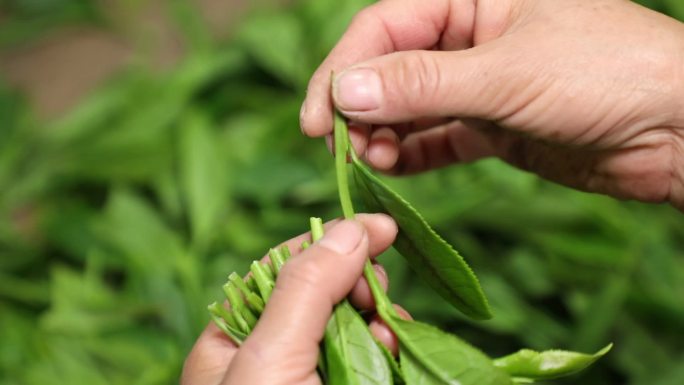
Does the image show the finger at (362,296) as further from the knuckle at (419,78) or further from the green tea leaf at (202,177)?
the green tea leaf at (202,177)

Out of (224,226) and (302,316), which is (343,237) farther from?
(224,226)

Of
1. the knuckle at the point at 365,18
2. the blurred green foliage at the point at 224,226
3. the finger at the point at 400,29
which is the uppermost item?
the knuckle at the point at 365,18

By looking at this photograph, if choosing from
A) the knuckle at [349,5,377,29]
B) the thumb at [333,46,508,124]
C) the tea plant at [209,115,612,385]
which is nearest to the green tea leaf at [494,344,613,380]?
the tea plant at [209,115,612,385]

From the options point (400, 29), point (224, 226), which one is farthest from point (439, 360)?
point (224, 226)

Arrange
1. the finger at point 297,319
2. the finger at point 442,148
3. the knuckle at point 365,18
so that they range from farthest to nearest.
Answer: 1. the finger at point 442,148
2. the knuckle at point 365,18
3. the finger at point 297,319

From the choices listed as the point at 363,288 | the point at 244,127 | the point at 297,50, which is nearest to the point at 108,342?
the point at 244,127

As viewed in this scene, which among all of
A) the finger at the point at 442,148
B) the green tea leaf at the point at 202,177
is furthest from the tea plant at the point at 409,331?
the green tea leaf at the point at 202,177
